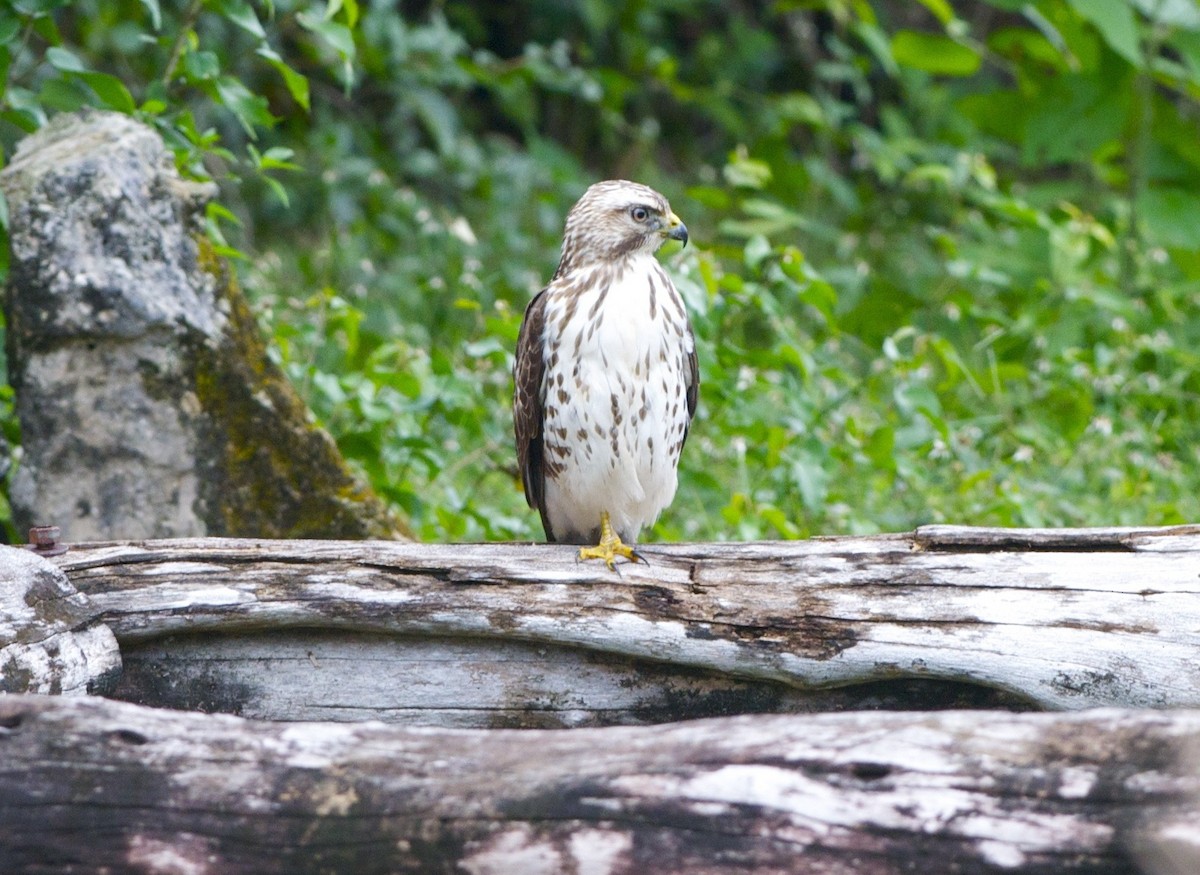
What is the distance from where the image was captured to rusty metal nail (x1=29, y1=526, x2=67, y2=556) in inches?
127

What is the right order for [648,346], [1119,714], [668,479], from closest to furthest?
[1119,714] < [648,346] < [668,479]

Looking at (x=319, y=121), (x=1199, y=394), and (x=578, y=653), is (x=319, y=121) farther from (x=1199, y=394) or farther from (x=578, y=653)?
(x=578, y=653)

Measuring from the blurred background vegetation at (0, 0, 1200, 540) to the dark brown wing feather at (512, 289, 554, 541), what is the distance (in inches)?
22.1

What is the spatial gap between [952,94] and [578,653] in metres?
7.54

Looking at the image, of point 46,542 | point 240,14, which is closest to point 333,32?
point 240,14

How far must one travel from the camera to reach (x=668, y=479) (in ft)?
13.3

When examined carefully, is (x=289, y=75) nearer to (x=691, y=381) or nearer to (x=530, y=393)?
(x=530, y=393)

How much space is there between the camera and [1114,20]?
21.3 ft

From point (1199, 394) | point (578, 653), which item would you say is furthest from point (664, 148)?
point (578, 653)

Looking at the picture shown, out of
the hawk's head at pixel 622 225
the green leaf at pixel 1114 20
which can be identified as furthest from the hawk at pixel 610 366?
the green leaf at pixel 1114 20

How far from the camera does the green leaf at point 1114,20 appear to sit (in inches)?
255

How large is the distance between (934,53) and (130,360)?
5.11 metres

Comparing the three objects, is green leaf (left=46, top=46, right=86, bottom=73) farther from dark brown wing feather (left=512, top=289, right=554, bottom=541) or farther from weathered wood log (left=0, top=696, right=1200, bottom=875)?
weathered wood log (left=0, top=696, right=1200, bottom=875)

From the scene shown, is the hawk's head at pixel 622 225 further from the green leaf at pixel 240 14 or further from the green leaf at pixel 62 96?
the green leaf at pixel 62 96
